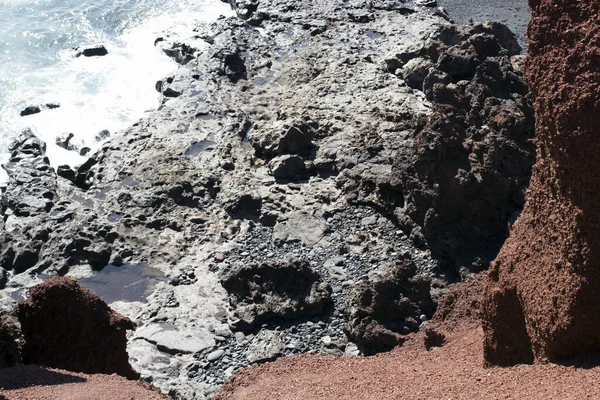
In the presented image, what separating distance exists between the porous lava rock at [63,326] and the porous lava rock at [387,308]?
15.1 feet

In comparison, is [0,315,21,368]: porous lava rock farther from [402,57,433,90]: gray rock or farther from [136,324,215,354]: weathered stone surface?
[402,57,433,90]: gray rock

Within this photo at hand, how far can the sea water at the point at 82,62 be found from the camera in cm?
2375

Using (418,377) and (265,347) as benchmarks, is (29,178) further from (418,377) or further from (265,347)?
(418,377)

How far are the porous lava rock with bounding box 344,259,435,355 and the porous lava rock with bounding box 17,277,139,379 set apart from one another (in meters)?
4.59

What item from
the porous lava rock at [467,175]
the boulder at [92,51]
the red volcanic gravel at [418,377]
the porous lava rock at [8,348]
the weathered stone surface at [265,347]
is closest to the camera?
the red volcanic gravel at [418,377]

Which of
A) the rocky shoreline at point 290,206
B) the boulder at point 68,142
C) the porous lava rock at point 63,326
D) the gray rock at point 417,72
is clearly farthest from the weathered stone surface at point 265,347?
the boulder at point 68,142

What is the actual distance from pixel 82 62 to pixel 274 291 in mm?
16589

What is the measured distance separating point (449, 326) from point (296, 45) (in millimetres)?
15262

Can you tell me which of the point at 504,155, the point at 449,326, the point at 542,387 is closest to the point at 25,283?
the point at 449,326

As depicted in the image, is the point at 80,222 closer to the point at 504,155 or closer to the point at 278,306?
the point at 278,306

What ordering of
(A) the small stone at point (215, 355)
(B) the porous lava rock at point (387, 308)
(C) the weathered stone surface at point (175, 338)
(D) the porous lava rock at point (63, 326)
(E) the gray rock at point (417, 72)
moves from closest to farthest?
1. (D) the porous lava rock at point (63, 326)
2. (B) the porous lava rock at point (387, 308)
3. (A) the small stone at point (215, 355)
4. (C) the weathered stone surface at point (175, 338)
5. (E) the gray rock at point (417, 72)

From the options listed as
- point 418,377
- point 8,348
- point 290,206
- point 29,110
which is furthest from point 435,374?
point 29,110

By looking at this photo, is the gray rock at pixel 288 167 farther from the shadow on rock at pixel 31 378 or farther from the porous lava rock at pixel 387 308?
the shadow on rock at pixel 31 378

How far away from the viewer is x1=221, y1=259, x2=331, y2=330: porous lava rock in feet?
47.3
